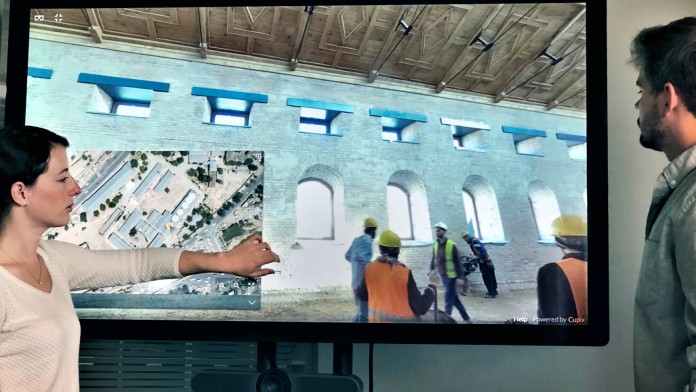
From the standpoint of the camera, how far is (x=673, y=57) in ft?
3.34

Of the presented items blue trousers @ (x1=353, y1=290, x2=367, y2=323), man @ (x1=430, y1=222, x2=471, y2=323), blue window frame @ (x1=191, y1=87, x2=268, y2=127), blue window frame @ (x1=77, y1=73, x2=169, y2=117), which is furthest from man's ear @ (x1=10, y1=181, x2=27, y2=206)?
man @ (x1=430, y1=222, x2=471, y2=323)

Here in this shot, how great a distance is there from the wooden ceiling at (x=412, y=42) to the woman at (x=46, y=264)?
0.43 metres

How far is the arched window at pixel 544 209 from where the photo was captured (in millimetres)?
1196

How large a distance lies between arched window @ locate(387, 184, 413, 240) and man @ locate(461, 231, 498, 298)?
0.44ft

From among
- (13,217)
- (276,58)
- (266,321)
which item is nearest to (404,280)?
(266,321)

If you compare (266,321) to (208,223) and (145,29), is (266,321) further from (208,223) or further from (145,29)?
(145,29)

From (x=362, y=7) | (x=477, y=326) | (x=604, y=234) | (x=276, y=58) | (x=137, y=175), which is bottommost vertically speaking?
(x=477, y=326)

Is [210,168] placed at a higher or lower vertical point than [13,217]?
higher

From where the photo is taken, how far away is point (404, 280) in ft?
3.92

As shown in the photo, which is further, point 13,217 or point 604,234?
point 604,234

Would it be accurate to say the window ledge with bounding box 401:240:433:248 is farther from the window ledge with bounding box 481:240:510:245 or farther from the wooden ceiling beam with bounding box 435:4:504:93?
the wooden ceiling beam with bounding box 435:4:504:93

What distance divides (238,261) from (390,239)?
0.38 meters

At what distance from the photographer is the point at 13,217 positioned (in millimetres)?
1076

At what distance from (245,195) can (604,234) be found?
34.4 inches
